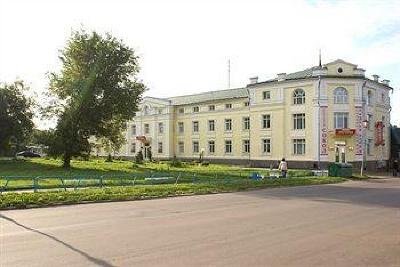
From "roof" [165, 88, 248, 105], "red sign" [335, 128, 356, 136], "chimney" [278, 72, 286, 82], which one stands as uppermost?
"chimney" [278, 72, 286, 82]

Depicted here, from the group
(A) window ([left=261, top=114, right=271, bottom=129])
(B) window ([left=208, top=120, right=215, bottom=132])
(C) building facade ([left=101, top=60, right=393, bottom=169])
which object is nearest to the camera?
(C) building facade ([left=101, top=60, right=393, bottom=169])

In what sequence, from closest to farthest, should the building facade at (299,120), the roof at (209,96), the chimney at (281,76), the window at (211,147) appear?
the building facade at (299,120) < the chimney at (281,76) < the roof at (209,96) < the window at (211,147)

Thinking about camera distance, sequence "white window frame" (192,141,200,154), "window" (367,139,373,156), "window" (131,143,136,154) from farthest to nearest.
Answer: "window" (131,143,136,154) < "white window frame" (192,141,200,154) < "window" (367,139,373,156)

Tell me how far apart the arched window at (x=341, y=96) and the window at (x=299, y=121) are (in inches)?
152

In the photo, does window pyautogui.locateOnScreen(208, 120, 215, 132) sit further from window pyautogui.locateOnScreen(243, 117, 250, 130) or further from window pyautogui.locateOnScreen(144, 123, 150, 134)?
window pyautogui.locateOnScreen(144, 123, 150, 134)

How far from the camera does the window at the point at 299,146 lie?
55094 millimetres

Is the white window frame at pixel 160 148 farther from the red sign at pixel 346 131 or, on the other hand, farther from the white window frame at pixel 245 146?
the red sign at pixel 346 131

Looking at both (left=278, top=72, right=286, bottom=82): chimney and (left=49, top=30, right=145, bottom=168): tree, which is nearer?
(left=49, top=30, right=145, bottom=168): tree

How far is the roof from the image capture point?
65488 mm

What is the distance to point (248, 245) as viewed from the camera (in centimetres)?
987

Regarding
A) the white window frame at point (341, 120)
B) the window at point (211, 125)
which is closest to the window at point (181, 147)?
the window at point (211, 125)

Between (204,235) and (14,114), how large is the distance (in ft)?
179

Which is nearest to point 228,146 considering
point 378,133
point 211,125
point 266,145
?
point 211,125

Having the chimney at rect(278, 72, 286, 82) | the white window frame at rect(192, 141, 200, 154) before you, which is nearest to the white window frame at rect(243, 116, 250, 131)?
the chimney at rect(278, 72, 286, 82)
